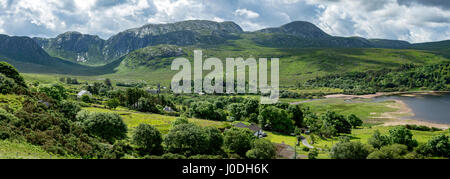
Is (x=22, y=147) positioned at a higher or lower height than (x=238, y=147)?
higher

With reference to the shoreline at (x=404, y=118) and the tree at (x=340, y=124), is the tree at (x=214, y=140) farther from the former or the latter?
the shoreline at (x=404, y=118)

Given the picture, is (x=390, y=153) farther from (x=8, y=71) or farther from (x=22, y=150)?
(x=8, y=71)

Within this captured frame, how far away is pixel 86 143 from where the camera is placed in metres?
46.9

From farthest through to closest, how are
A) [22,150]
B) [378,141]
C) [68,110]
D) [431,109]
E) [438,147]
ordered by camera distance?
Result: [431,109] < [68,110] < [378,141] < [438,147] < [22,150]

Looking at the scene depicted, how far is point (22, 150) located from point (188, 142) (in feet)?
90.5

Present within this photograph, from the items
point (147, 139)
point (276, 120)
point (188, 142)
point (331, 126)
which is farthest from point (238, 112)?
point (147, 139)

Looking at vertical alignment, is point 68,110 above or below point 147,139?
above

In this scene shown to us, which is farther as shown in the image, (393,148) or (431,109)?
(431,109)

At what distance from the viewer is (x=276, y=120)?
92.9m

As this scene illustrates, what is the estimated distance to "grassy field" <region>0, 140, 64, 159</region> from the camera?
32.2m
